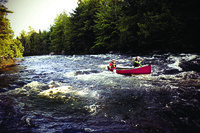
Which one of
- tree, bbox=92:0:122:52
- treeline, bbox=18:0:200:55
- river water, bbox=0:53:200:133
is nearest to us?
river water, bbox=0:53:200:133

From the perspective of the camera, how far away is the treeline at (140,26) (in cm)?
1673

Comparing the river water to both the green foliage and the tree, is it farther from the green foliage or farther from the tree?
the tree

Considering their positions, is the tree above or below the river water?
above

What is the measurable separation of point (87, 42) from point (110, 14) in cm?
1295

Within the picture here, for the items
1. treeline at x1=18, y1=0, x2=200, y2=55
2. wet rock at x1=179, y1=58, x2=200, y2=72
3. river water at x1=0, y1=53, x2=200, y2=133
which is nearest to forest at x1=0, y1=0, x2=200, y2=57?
treeline at x1=18, y1=0, x2=200, y2=55

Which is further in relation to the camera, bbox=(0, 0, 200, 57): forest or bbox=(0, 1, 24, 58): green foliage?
bbox=(0, 0, 200, 57): forest

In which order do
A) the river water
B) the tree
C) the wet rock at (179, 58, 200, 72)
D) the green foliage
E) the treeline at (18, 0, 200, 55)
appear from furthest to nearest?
the tree < the treeline at (18, 0, 200, 55) < the green foliage < the wet rock at (179, 58, 200, 72) < the river water

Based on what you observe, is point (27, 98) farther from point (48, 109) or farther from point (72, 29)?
point (72, 29)

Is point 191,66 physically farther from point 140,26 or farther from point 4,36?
point 4,36

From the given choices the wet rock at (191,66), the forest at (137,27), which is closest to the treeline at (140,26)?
the forest at (137,27)

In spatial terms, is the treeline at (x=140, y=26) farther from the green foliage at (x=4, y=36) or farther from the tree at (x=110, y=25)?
the green foliage at (x=4, y=36)

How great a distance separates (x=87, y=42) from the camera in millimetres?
39531

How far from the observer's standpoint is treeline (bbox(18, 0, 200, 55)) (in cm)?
1673

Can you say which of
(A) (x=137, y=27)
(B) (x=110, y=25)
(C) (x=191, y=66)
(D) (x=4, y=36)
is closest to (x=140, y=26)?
(A) (x=137, y=27)
